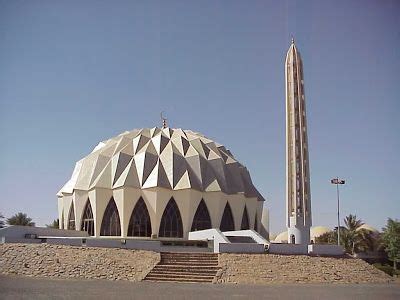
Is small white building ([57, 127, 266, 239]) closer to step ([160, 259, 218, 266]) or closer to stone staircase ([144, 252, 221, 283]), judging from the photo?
stone staircase ([144, 252, 221, 283])

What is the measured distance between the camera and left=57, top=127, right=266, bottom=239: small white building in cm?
4091

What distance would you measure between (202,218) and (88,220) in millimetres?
10082

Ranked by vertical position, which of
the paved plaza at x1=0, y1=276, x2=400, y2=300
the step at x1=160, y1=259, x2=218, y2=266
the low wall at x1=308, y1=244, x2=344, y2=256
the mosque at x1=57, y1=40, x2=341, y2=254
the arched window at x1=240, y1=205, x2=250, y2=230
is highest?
the mosque at x1=57, y1=40, x2=341, y2=254

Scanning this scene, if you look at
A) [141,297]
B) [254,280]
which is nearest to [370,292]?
[254,280]

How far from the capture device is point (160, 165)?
42.6 metres

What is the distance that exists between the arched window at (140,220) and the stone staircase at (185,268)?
14200 mm

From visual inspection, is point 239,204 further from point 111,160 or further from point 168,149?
point 111,160

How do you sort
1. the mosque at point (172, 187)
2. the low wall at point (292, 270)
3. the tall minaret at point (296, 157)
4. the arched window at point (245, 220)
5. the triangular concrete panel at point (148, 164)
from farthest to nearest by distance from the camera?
the arched window at point (245, 220) → the triangular concrete panel at point (148, 164) → the mosque at point (172, 187) → the tall minaret at point (296, 157) → the low wall at point (292, 270)

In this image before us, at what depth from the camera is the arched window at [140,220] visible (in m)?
40.9

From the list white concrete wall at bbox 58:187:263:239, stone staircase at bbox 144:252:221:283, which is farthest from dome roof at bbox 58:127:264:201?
stone staircase at bbox 144:252:221:283

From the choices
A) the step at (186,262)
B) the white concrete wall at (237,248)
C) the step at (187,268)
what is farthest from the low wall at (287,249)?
the step at (187,268)

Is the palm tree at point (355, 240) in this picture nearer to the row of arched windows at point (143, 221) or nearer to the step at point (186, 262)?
the row of arched windows at point (143, 221)

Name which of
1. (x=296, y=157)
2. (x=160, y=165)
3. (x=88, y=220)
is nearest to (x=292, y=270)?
(x=296, y=157)

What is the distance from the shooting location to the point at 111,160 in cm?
4369
